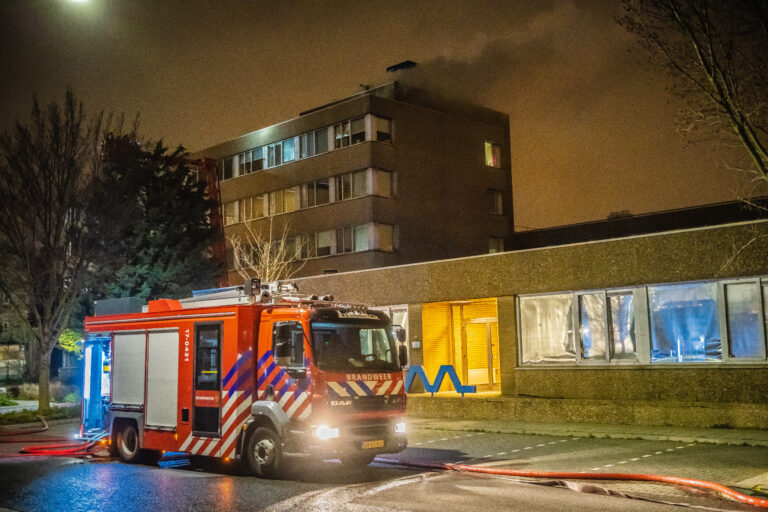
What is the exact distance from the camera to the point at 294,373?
1190cm

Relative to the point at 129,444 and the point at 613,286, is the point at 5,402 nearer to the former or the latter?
the point at 129,444

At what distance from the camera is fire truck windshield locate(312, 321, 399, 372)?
1199cm

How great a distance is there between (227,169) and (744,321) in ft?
109

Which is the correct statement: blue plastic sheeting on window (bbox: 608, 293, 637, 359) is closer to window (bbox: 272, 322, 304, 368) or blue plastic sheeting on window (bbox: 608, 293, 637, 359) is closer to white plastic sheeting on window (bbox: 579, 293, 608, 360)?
white plastic sheeting on window (bbox: 579, 293, 608, 360)

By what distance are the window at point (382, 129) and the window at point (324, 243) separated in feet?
17.7

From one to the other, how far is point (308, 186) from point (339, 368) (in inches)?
1092

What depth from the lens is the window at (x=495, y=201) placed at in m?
42.1

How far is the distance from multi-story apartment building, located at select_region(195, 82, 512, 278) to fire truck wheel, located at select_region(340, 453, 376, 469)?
22.5 m

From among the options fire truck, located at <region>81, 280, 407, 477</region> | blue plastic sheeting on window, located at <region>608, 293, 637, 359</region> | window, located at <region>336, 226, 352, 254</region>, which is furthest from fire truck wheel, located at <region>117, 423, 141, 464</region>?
window, located at <region>336, 226, 352, 254</region>

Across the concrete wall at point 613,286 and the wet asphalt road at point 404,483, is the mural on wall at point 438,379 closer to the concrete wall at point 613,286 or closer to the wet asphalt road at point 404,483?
the concrete wall at point 613,286

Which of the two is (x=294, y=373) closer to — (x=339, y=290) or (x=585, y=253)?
(x=585, y=253)

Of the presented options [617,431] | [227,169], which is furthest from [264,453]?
[227,169]

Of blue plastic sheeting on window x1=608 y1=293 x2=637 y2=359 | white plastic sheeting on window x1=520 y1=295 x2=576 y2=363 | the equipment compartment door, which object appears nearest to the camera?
the equipment compartment door

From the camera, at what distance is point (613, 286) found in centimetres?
1903
